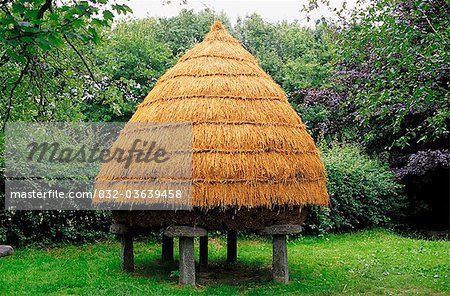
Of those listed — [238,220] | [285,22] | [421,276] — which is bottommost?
[421,276]

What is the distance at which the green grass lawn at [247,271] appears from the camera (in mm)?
8172

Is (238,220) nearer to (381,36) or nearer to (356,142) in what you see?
(381,36)

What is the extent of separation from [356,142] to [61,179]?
986cm

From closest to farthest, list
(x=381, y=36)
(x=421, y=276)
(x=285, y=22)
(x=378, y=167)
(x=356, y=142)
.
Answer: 1. (x=381, y=36)
2. (x=421, y=276)
3. (x=378, y=167)
4. (x=356, y=142)
5. (x=285, y=22)

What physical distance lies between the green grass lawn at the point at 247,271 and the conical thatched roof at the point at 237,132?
1.43m

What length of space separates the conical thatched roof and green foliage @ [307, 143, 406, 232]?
6.20 meters

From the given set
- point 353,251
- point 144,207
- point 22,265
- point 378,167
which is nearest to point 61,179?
point 22,265

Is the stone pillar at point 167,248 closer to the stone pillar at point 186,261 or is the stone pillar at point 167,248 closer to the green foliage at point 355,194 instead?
the stone pillar at point 186,261

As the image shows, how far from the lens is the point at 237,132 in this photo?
314 inches

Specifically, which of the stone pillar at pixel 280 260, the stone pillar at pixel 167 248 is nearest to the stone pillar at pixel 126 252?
the stone pillar at pixel 167 248

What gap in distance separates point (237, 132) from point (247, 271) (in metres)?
2.95

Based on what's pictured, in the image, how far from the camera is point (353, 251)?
40.1ft

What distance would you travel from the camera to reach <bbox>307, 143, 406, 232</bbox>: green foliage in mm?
14742
